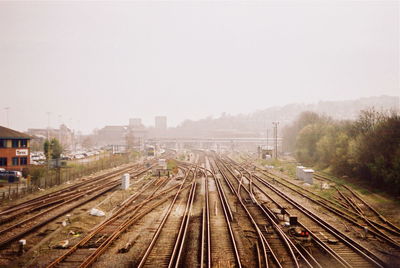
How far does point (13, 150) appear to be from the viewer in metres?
32.6

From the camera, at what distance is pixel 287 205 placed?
17438mm

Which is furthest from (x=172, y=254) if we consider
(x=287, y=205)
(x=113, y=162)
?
(x=113, y=162)

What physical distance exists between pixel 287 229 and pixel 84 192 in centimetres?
1480

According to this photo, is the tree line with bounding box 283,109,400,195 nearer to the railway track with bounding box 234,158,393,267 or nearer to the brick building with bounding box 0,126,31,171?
the railway track with bounding box 234,158,393,267

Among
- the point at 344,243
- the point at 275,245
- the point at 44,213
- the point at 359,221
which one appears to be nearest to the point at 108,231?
the point at 44,213

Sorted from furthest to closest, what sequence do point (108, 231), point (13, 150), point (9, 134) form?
point (13, 150)
point (9, 134)
point (108, 231)

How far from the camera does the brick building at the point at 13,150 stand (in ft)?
105

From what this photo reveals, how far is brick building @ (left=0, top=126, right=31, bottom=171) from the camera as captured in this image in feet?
105

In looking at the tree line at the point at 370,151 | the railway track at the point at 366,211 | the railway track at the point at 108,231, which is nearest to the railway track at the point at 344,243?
the railway track at the point at 366,211

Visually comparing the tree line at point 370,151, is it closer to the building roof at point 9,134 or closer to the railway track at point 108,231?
the railway track at point 108,231

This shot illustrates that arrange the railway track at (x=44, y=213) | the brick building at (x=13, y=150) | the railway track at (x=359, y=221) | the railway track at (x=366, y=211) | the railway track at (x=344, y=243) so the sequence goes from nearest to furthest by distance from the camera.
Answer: the railway track at (x=344, y=243), the railway track at (x=359, y=221), the railway track at (x=44, y=213), the railway track at (x=366, y=211), the brick building at (x=13, y=150)

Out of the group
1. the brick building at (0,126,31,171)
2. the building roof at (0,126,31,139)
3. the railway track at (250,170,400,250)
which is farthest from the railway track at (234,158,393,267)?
the brick building at (0,126,31,171)

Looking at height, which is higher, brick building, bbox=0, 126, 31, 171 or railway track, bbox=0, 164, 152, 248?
brick building, bbox=0, 126, 31, 171

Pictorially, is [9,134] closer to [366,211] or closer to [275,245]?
[275,245]
